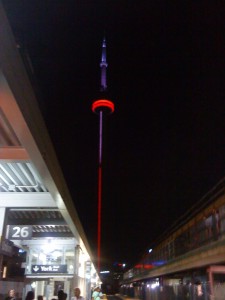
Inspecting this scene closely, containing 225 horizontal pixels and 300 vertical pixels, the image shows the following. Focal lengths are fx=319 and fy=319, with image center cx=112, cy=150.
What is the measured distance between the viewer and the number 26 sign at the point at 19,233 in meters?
10.8

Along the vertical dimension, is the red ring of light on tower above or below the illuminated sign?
above

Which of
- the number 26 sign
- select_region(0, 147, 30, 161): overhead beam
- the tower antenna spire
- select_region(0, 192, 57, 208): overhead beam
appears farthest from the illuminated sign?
the tower antenna spire

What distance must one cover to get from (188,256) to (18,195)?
25.3ft


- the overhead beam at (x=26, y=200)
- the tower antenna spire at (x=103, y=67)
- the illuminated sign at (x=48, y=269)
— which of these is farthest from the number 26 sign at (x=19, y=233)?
the tower antenna spire at (x=103, y=67)

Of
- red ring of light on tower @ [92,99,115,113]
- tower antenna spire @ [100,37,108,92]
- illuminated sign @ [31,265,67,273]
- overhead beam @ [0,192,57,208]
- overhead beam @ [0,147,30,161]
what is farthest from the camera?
illuminated sign @ [31,265,67,273]

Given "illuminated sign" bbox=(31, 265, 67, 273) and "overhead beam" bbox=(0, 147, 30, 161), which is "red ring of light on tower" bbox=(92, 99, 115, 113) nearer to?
"overhead beam" bbox=(0, 147, 30, 161)

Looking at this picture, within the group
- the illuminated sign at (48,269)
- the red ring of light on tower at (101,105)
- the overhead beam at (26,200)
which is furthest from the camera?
the illuminated sign at (48,269)

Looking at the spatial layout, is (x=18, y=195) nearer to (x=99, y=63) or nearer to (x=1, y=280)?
(x=1, y=280)

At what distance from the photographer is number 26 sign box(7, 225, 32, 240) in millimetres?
10789

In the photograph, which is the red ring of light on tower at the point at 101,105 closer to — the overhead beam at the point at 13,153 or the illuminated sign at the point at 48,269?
the overhead beam at the point at 13,153

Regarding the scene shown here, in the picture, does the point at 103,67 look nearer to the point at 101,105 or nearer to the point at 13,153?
the point at 101,105

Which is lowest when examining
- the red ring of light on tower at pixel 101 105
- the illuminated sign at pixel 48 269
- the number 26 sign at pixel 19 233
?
the illuminated sign at pixel 48 269

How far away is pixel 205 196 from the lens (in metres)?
10.4

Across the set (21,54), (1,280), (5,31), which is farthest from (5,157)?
(1,280)
